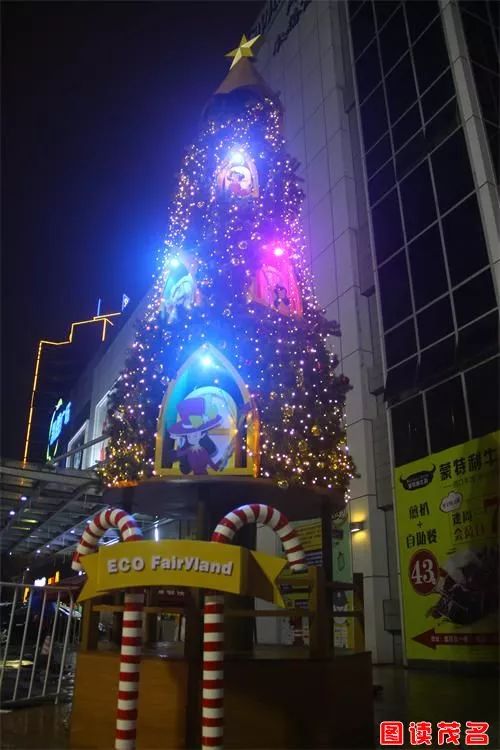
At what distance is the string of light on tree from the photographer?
681 centimetres

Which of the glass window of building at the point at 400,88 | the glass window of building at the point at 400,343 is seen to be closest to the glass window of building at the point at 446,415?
the glass window of building at the point at 400,343

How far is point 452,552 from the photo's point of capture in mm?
11445

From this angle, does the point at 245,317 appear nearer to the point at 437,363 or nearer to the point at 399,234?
the point at 437,363

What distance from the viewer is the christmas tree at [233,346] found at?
6578mm

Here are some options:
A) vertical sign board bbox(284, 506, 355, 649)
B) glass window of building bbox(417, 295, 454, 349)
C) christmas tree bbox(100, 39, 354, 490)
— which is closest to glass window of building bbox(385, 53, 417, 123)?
glass window of building bbox(417, 295, 454, 349)

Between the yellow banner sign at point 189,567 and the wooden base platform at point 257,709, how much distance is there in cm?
127

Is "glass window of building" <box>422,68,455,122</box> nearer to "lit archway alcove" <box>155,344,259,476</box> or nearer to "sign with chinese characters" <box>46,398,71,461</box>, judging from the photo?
"lit archway alcove" <box>155,344,259,476</box>

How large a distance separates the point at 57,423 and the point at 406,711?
47554 mm

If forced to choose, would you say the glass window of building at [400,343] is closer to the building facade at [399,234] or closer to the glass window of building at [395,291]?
the building facade at [399,234]


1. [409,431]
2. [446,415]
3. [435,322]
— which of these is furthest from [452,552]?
[435,322]

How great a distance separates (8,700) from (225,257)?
619 cm

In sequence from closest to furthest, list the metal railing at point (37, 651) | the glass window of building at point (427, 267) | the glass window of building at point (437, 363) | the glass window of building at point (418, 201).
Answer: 1. the metal railing at point (37, 651)
2. the glass window of building at point (437, 363)
3. the glass window of building at point (427, 267)
4. the glass window of building at point (418, 201)

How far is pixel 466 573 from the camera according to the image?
11.1 m

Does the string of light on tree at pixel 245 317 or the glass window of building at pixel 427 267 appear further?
the glass window of building at pixel 427 267
